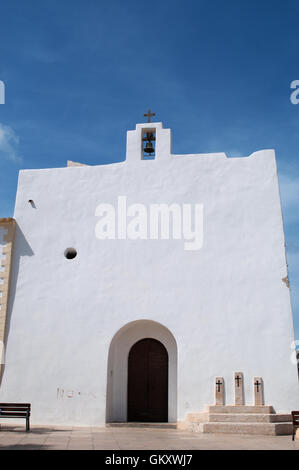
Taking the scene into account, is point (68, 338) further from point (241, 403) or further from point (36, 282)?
point (241, 403)

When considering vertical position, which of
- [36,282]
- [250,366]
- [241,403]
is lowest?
[241,403]

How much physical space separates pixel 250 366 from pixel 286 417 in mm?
1459

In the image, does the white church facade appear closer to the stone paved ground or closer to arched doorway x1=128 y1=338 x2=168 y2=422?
arched doorway x1=128 y1=338 x2=168 y2=422

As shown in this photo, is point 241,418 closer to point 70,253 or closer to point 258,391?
point 258,391

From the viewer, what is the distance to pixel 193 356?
12305mm

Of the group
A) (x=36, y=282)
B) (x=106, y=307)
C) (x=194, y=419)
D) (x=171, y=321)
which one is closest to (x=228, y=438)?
(x=194, y=419)

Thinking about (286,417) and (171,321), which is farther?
(171,321)

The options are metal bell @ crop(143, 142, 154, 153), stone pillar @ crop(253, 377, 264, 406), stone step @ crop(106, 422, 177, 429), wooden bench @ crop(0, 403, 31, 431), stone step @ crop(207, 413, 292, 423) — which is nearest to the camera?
wooden bench @ crop(0, 403, 31, 431)

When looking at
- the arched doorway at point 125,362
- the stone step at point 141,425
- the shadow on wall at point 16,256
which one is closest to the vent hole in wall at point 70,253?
the shadow on wall at point 16,256

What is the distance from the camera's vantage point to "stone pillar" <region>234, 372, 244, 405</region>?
38.5 ft

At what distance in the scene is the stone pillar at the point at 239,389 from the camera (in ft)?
38.5

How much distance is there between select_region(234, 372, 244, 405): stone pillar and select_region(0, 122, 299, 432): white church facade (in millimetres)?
28

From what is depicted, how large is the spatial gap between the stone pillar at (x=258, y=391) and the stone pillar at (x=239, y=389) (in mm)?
331

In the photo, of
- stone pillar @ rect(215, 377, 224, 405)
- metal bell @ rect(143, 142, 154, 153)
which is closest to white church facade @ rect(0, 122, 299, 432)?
stone pillar @ rect(215, 377, 224, 405)
